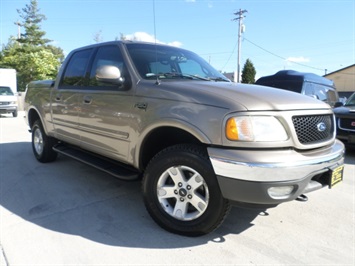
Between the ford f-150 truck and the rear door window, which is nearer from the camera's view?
the ford f-150 truck

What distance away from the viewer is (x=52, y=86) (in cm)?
486

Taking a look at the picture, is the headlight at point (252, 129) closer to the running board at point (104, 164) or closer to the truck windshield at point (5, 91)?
the running board at point (104, 164)

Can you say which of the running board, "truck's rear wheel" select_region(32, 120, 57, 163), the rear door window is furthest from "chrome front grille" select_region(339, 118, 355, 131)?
"truck's rear wheel" select_region(32, 120, 57, 163)

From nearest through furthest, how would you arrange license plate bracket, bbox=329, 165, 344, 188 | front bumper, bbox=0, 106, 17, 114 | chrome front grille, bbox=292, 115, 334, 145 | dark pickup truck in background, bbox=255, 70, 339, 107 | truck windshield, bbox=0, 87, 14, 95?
chrome front grille, bbox=292, 115, 334, 145 < license plate bracket, bbox=329, 165, 344, 188 < dark pickup truck in background, bbox=255, 70, 339, 107 < front bumper, bbox=0, 106, 17, 114 < truck windshield, bbox=0, 87, 14, 95

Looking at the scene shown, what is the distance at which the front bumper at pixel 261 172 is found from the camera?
231 cm

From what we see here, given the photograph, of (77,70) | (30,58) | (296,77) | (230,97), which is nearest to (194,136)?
(230,97)

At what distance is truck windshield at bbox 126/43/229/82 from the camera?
3.39 m

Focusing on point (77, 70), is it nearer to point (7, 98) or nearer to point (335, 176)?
point (335, 176)

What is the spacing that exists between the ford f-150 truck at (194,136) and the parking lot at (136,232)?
0.85ft

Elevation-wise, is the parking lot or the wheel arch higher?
the wheel arch

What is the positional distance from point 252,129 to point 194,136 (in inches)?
21.0

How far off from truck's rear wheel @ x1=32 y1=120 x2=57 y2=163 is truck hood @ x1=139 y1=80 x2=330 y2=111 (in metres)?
2.95

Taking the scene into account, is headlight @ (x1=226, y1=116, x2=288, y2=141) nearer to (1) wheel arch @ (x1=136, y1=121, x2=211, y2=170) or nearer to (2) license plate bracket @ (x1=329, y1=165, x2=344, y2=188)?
(1) wheel arch @ (x1=136, y1=121, x2=211, y2=170)

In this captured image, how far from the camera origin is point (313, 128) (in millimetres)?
2730
